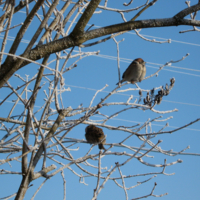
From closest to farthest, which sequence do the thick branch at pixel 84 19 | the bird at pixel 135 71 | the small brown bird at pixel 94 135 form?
the thick branch at pixel 84 19 → the small brown bird at pixel 94 135 → the bird at pixel 135 71

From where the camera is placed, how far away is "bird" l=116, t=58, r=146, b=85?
3305 mm

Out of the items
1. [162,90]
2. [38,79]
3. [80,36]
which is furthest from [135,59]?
[80,36]

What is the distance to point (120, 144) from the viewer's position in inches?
98.9

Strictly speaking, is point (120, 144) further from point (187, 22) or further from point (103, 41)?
point (187, 22)

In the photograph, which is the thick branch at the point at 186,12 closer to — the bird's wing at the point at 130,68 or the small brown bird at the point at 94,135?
the bird's wing at the point at 130,68

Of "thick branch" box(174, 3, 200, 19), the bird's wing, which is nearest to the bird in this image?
the bird's wing

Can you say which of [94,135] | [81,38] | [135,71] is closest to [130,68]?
[135,71]

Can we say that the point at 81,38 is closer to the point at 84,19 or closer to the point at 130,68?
the point at 84,19

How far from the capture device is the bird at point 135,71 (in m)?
3.30

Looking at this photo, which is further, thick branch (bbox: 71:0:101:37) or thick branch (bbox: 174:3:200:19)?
thick branch (bbox: 174:3:200:19)

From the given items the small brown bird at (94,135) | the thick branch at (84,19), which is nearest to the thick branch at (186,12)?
the thick branch at (84,19)

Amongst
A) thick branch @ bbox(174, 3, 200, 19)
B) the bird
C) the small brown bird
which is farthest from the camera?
the bird

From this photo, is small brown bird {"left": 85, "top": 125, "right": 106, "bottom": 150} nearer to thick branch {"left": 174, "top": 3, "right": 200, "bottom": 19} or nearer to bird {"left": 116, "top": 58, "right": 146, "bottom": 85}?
bird {"left": 116, "top": 58, "right": 146, "bottom": 85}

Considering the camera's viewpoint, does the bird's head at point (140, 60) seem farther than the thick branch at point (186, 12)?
Yes
